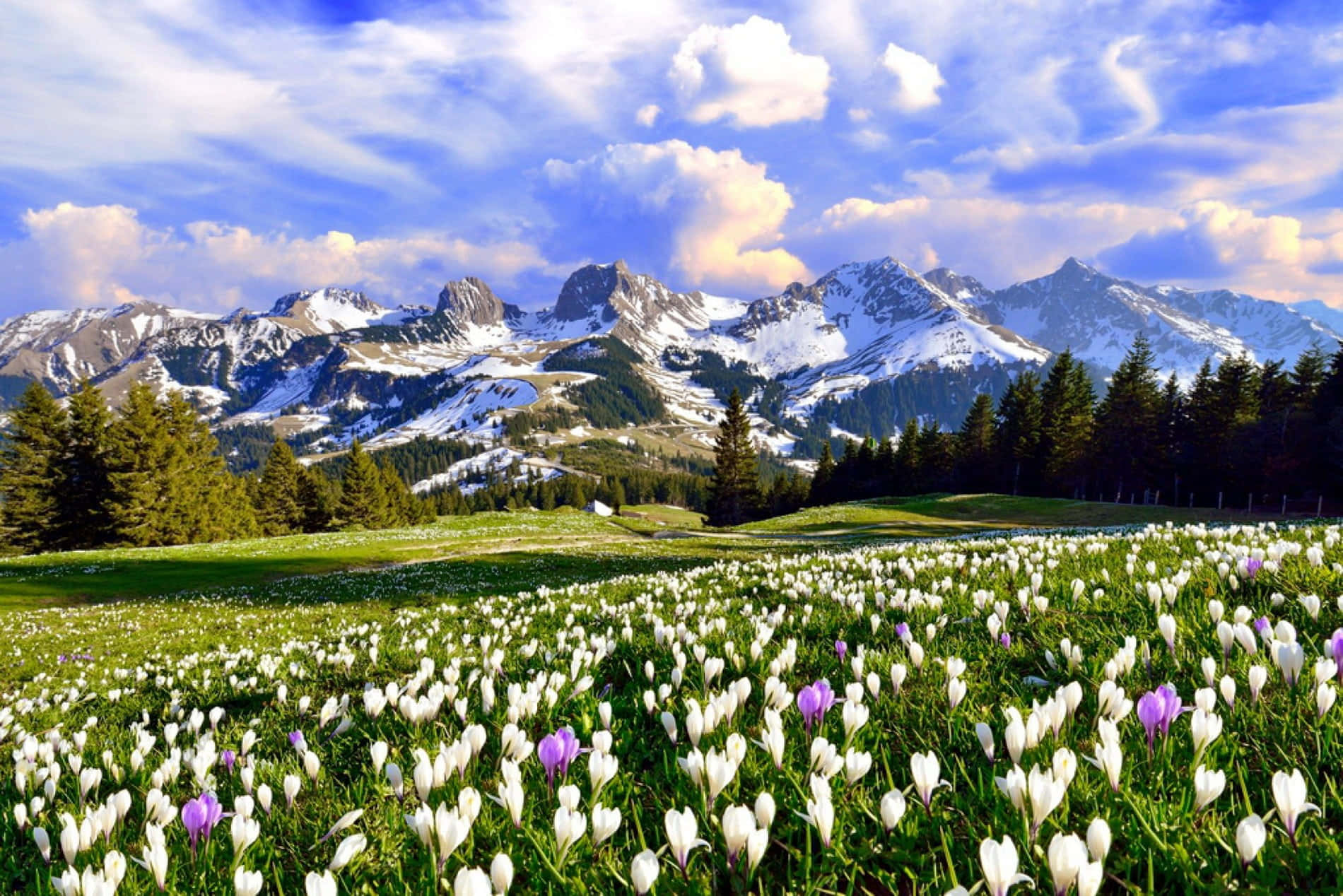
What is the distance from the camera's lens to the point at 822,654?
4695 mm

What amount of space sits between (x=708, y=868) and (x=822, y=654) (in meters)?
2.59

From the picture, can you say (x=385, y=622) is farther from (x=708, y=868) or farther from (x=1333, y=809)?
(x=1333, y=809)

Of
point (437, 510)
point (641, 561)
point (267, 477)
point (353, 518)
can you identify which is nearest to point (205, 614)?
point (641, 561)

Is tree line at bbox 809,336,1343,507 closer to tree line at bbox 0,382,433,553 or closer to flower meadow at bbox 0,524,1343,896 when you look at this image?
flower meadow at bbox 0,524,1343,896

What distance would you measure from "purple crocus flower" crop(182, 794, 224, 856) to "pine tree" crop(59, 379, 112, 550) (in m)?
72.0

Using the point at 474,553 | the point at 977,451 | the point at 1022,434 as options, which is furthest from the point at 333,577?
the point at 977,451

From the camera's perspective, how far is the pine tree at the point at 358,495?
8138cm

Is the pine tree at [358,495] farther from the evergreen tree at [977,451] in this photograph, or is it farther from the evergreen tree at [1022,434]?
the evergreen tree at [1022,434]

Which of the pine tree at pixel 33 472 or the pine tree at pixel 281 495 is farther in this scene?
the pine tree at pixel 281 495

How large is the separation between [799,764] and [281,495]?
310 feet

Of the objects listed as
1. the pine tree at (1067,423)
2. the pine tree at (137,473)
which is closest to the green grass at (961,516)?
the pine tree at (1067,423)

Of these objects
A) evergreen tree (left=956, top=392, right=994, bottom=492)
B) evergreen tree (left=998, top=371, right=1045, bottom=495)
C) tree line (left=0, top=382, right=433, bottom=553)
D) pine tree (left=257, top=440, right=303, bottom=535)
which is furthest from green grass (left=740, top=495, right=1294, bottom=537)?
pine tree (left=257, top=440, right=303, bottom=535)

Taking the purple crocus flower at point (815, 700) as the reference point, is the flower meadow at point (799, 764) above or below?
below

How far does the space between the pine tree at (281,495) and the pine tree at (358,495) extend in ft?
20.3
